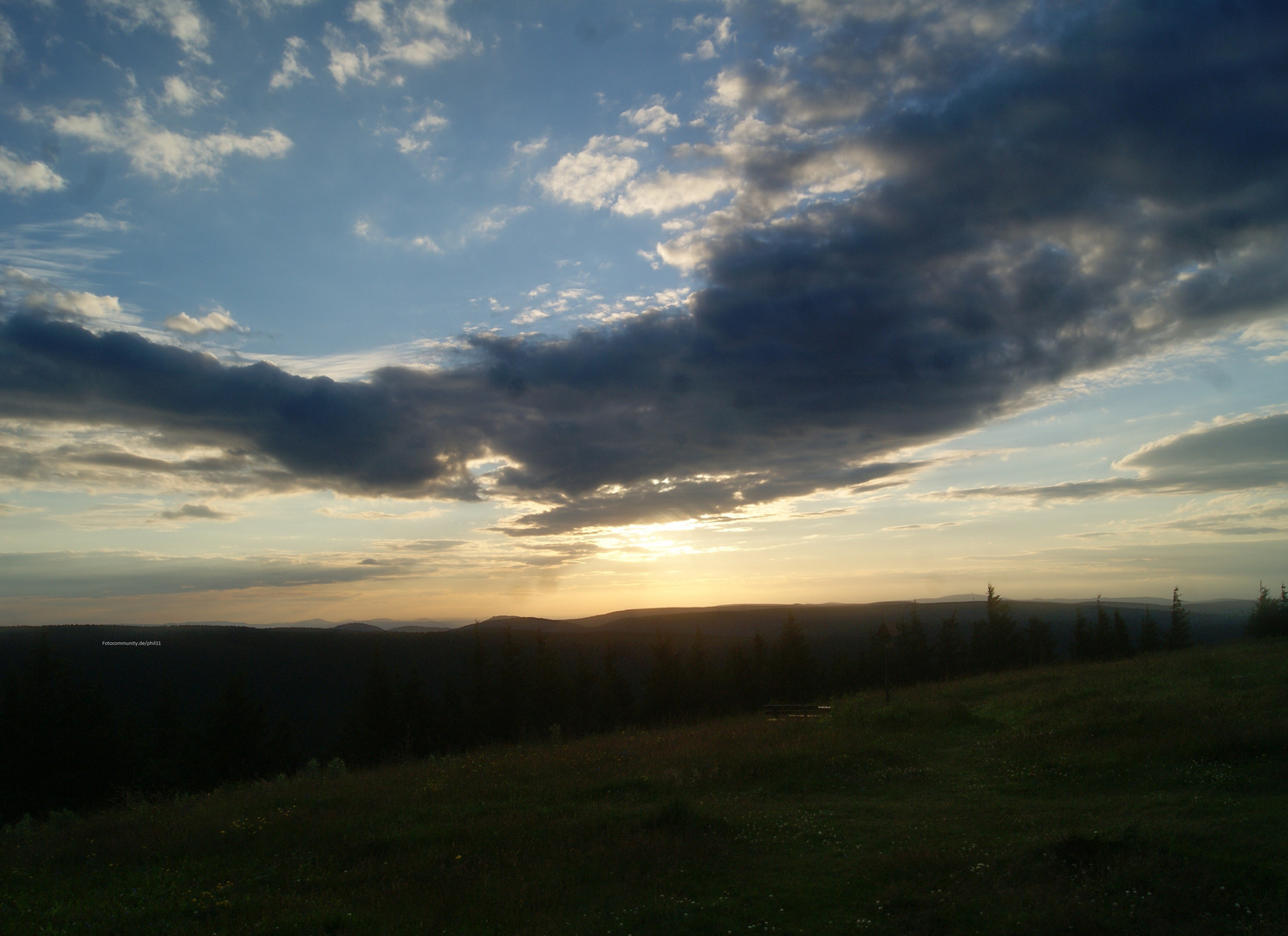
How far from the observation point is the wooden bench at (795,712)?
26184 millimetres

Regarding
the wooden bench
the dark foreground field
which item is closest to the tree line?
the wooden bench

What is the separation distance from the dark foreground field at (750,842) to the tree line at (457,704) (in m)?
10.3

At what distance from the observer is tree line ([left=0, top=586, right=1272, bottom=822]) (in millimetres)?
32625

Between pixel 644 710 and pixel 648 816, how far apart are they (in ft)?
153

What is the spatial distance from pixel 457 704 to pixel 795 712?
1172 inches

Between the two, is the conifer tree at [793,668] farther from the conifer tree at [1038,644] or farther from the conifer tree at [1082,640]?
the conifer tree at [1082,640]

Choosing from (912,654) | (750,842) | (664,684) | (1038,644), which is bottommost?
(664,684)

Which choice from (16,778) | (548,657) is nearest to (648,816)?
(16,778)

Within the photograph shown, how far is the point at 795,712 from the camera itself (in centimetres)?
2872

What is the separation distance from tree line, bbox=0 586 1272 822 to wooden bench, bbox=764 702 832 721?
3.93 meters

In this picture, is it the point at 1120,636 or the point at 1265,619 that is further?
the point at 1120,636

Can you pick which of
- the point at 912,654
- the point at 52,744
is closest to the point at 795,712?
the point at 52,744

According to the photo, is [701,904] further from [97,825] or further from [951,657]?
[951,657]

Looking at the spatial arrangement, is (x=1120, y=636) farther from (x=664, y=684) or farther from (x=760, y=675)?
(x=664, y=684)
